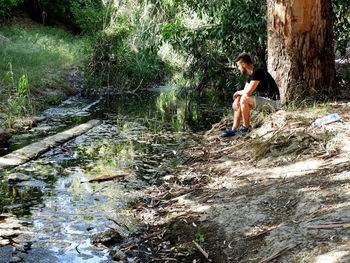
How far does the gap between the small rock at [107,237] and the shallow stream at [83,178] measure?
78mm

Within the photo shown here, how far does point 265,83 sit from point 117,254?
4.37 m

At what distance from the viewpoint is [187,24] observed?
11.2m

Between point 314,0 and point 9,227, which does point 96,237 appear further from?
point 314,0

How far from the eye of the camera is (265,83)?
7078 millimetres

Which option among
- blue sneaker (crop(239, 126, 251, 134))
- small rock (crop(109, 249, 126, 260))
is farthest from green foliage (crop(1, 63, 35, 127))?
small rock (crop(109, 249, 126, 260))

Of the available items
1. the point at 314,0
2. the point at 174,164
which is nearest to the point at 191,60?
the point at 314,0

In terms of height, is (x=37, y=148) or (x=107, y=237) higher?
(x=37, y=148)

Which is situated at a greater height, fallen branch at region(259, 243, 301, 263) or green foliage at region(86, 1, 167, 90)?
green foliage at region(86, 1, 167, 90)

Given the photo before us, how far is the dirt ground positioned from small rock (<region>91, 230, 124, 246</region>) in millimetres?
172

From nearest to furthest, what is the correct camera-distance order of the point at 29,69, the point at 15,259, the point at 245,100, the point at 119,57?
the point at 15,259 → the point at 245,100 → the point at 29,69 → the point at 119,57

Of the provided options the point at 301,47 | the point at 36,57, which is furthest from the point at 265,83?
the point at 36,57

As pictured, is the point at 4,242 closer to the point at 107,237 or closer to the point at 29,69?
the point at 107,237

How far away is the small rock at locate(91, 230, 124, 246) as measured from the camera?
377 centimetres

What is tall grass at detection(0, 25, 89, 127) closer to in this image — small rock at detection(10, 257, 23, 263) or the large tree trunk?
the large tree trunk
